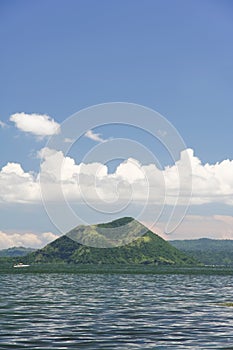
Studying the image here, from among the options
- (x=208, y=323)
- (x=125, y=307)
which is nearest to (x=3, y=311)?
(x=125, y=307)

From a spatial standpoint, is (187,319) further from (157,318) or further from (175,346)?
(175,346)

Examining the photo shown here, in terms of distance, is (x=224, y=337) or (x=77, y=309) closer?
(x=224, y=337)

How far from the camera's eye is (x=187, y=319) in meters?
59.5

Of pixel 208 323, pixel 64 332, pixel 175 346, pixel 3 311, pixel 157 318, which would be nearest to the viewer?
pixel 175 346

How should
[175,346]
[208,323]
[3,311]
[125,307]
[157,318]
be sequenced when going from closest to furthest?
[175,346] < [208,323] < [157,318] < [3,311] < [125,307]

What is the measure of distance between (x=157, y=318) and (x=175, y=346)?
61.7ft

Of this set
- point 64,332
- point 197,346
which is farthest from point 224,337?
point 64,332

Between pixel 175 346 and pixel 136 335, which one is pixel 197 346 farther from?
pixel 136 335

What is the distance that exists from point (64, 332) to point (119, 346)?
8579mm

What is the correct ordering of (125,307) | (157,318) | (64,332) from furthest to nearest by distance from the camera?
(125,307) → (157,318) → (64,332)

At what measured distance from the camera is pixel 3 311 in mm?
67812

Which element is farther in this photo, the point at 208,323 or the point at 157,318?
the point at 157,318

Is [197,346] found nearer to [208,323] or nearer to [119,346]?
[119,346]

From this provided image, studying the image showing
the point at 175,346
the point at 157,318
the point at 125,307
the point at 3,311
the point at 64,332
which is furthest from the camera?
the point at 125,307
